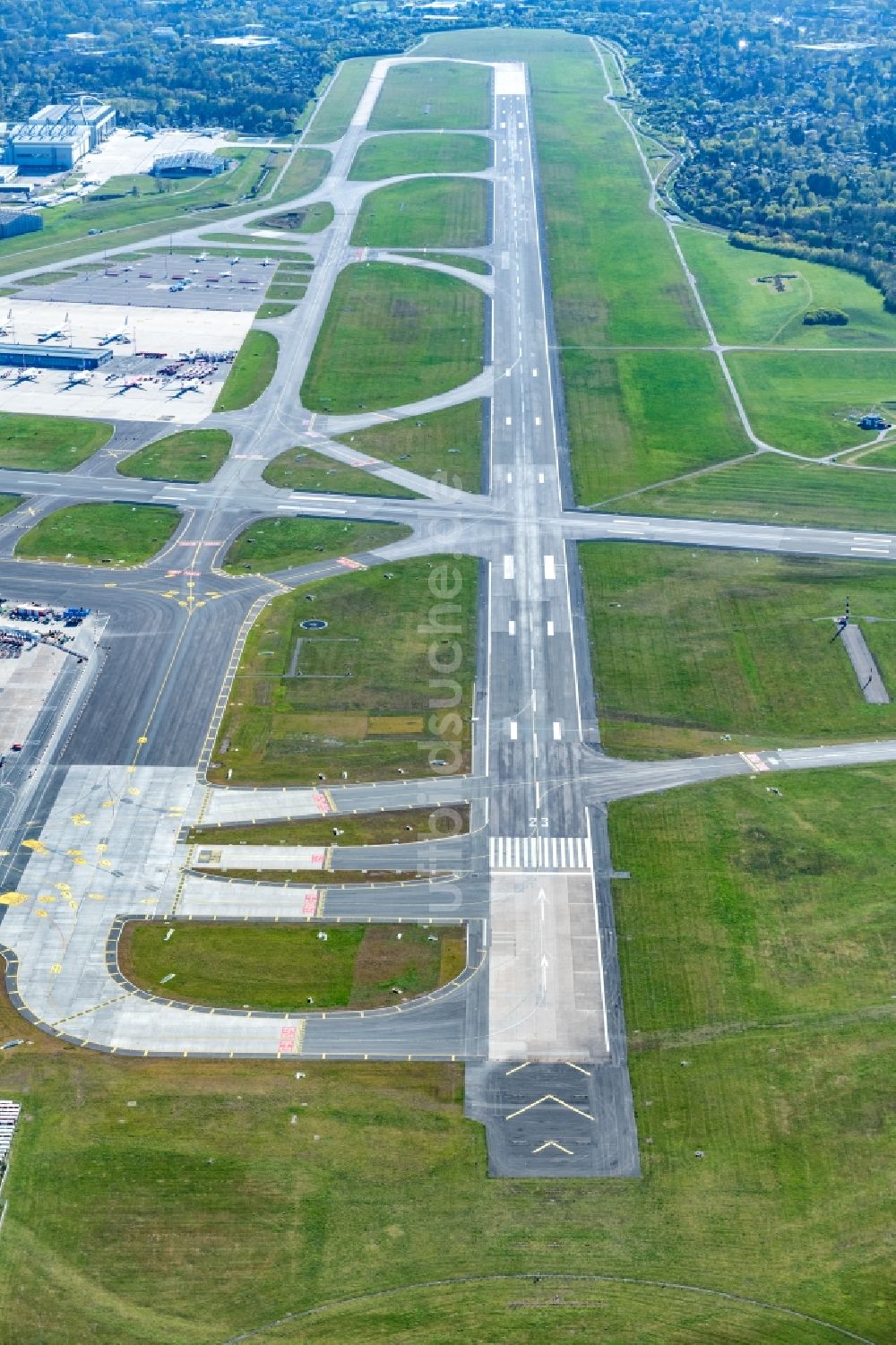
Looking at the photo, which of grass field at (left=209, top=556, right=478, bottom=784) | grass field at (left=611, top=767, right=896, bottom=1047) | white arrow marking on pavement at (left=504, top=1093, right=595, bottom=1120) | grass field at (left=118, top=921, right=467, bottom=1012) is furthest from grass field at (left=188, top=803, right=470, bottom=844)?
white arrow marking on pavement at (left=504, top=1093, right=595, bottom=1120)

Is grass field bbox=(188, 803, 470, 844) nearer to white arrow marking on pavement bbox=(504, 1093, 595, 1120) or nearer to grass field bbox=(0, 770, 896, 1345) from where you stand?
grass field bbox=(0, 770, 896, 1345)

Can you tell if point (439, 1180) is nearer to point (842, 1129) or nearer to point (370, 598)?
point (842, 1129)

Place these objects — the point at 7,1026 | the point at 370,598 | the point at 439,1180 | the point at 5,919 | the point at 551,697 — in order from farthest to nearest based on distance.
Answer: the point at 370,598 → the point at 551,697 → the point at 5,919 → the point at 7,1026 → the point at 439,1180

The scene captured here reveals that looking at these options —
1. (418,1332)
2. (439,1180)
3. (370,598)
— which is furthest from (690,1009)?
(370,598)

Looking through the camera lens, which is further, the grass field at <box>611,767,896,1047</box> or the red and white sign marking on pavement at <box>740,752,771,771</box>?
the red and white sign marking on pavement at <box>740,752,771,771</box>

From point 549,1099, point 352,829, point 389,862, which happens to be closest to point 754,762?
point 389,862

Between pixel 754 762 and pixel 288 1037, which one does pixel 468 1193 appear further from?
pixel 754 762
